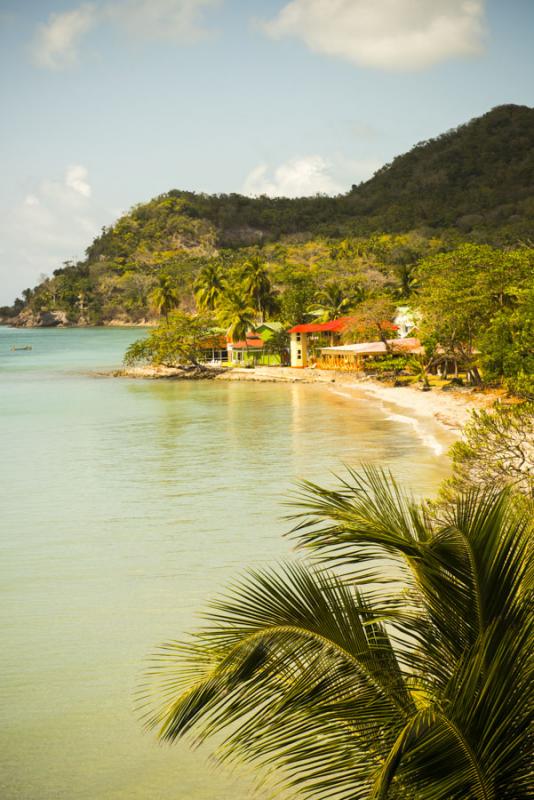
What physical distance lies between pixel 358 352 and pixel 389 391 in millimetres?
7748

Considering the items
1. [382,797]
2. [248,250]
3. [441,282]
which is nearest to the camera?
[382,797]

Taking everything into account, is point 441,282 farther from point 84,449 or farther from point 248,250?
point 248,250

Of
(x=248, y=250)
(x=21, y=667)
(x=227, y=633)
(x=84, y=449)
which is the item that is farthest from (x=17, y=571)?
(x=248, y=250)

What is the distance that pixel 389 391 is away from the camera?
50.8 meters

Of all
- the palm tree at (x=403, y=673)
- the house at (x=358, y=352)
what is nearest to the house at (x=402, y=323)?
the house at (x=358, y=352)

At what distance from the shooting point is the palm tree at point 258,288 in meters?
77.1

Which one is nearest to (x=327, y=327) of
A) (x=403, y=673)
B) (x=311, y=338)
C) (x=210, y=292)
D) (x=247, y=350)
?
(x=311, y=338)

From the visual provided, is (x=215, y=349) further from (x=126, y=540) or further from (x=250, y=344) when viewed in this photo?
(x=126, y=540)

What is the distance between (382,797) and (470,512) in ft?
6.50

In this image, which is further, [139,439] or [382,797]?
[139,439]

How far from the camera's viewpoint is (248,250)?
603ft

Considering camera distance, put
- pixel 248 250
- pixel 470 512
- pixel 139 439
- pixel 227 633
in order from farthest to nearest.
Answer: pixel 248 250 < pixel 139 439 < pixel 470 512 < pixel 227 633

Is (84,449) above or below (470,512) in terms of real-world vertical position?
below

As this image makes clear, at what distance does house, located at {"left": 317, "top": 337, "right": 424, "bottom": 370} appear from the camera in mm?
56938
